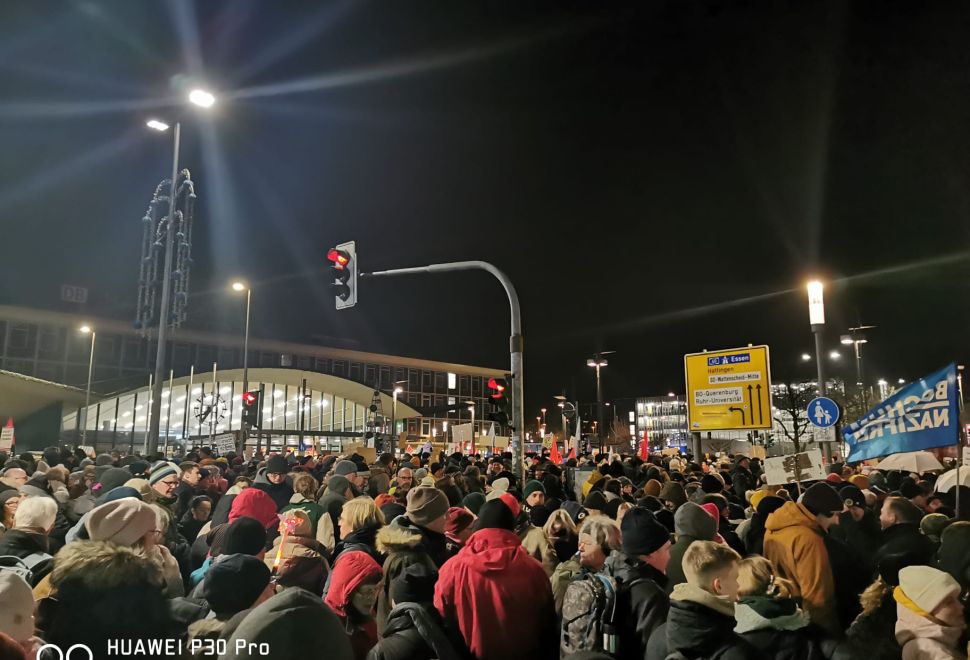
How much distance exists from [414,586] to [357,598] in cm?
38

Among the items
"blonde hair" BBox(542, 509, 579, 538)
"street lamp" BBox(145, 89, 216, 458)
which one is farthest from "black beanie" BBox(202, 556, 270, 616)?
"street lamp" BBox(145, 89, 216, 458)

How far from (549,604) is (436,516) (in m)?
1.21

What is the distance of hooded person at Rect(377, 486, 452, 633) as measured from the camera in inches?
180

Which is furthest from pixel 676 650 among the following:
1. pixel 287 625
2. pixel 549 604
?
pixel 287 625

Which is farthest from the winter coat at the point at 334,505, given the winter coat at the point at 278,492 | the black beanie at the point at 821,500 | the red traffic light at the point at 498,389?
the red traffic light at the point at 498,389

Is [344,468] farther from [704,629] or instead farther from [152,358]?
[152,358]

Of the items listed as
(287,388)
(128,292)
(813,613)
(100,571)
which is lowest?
(813,613)

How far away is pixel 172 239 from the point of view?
19.2 m

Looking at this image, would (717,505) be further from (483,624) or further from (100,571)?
(100,571)

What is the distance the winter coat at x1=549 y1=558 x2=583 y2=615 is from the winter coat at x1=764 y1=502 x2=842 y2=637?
5.03 feet

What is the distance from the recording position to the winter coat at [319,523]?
7051 millimetres

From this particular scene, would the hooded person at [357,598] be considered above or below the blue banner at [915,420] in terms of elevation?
below

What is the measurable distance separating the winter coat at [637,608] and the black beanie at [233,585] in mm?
2050

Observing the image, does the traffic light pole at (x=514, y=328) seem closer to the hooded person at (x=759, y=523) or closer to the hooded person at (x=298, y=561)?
the hooded person at (x=759, y=523)
